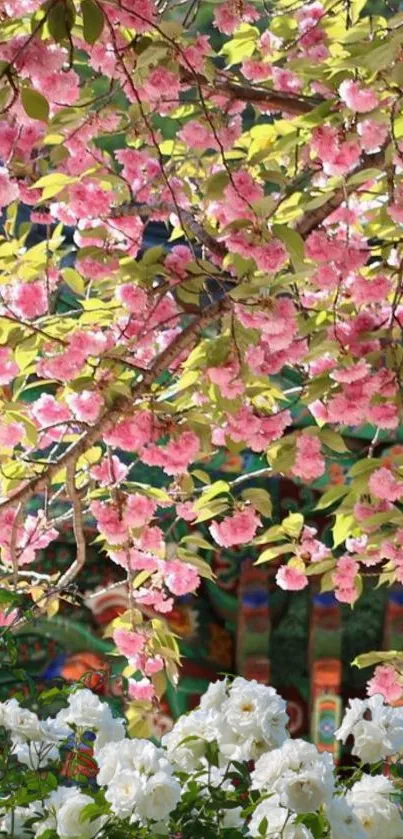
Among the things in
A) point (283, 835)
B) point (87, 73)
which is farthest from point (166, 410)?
point (87, 73)

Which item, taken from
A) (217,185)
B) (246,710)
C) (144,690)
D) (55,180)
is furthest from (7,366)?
(246,710)

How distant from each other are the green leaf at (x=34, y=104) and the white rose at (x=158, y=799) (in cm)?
93

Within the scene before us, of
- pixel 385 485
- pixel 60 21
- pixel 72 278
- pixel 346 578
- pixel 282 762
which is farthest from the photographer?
pixel 346 578

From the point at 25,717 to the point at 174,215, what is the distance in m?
1.46

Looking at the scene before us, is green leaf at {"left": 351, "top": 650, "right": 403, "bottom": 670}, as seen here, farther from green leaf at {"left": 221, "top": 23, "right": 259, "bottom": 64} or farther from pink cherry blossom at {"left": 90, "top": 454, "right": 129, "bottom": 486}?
green leaf at {"left": 221, "top": 23, "right": 259, "bottom": 64}

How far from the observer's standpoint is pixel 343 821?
179 cm

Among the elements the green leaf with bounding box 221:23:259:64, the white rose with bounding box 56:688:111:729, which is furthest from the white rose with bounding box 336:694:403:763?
the green leaf with bounding box 221:23:259:64

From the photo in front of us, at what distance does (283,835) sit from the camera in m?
1.75

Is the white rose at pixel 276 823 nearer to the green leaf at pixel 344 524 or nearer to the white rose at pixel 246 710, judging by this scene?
the white rose at pixel 246 710

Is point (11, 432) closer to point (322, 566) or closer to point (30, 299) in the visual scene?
point (30, 299)

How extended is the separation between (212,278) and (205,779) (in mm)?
1343

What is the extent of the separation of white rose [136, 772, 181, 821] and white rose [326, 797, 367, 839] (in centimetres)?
19

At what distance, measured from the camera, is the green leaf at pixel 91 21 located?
200 cm

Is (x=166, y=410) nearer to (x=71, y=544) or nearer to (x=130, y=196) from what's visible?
(x=130, y=196)
